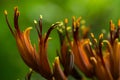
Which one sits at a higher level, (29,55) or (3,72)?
(29,55)

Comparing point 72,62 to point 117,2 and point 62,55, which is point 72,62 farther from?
point 117,2

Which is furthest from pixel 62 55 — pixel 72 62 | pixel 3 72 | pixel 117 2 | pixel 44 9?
pixel 117 2

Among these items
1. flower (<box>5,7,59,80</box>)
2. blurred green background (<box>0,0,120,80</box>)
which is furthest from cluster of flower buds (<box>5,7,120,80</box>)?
blurred green background (<box>0,0,120,80</box>)

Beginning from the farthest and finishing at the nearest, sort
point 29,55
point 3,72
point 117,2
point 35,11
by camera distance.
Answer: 1. point 117,2
2. point 35,11
3. point 3,72
4. point 29,55

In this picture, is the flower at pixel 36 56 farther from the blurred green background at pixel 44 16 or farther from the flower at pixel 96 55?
the blurred green background at pixel 44 16

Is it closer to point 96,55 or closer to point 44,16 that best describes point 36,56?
point 96,55

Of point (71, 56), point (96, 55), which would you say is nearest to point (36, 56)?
point (71, 56)

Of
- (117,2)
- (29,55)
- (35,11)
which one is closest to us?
(29,55)

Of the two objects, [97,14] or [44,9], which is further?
[97,14]
